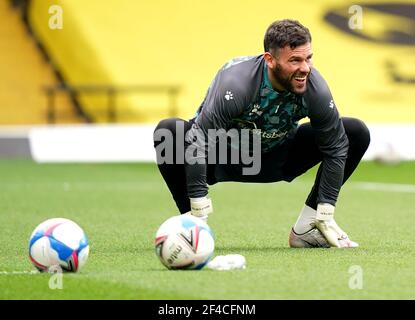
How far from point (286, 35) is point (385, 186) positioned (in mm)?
7538

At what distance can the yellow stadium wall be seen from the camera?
21.3 m

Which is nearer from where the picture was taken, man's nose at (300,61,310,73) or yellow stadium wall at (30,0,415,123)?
man's nose at (300,61,310,73)

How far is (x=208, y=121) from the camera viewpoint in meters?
7.25

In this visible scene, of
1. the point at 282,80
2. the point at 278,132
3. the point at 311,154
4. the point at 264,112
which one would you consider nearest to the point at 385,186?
the point at 311,154

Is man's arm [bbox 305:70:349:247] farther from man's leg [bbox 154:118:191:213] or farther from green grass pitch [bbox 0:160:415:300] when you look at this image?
man's leg [bbox 154:118:191:213]

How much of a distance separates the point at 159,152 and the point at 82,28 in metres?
13.8

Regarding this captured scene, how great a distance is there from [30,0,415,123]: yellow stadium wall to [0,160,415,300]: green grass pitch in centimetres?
484

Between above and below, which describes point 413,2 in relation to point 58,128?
above

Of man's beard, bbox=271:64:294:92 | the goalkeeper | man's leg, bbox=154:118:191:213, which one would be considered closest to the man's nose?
the goalkeeper

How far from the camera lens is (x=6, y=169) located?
17.7 metres

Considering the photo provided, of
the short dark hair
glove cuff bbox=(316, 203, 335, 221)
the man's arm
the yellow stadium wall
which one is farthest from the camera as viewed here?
the yellow stadium wall

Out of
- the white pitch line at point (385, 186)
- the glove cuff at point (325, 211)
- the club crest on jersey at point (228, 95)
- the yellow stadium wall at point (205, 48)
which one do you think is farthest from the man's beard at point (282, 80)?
the yellow stadium wall at point (205, 48)
